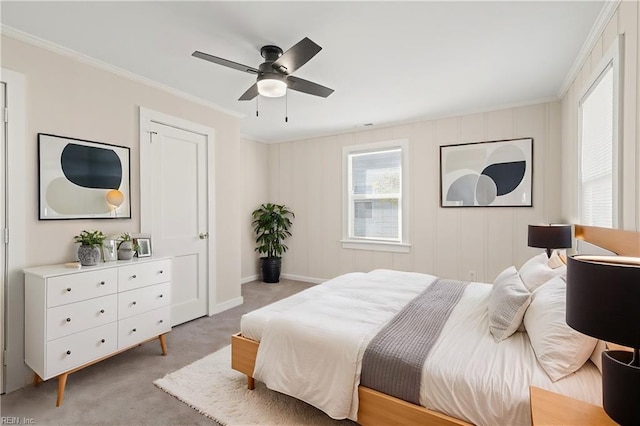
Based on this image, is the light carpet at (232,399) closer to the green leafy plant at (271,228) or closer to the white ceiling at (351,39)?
the white ceiling at (351,39)

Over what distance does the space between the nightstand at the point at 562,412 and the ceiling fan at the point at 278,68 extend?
210 centimetres

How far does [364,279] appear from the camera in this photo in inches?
118

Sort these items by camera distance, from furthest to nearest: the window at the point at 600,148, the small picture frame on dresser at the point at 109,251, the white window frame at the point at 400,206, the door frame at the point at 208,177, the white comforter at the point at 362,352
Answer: the white window frame at the point at 400,206, the door frame at the point at 208,177, the small picture frame on dresser at the point at 109,251, the window at the point at 600,148, the white comforter at the point at 362,352

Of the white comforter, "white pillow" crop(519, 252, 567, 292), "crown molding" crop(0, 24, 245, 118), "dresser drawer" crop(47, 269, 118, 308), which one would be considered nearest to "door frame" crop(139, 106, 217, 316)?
"crown molding" crop(0, 24, 245, 118)

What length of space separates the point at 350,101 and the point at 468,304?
8.48 ft

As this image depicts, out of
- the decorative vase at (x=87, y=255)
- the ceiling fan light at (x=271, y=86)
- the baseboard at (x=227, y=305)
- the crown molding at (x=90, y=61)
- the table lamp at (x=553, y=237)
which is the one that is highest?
the crown molding at (x=90, y=61)

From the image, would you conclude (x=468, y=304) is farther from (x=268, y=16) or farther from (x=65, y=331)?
(x=65, y=331)

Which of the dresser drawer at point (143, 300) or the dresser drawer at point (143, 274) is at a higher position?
the dresser drawer at point (143, 274)

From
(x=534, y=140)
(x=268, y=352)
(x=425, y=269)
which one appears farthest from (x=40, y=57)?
(x=534, y=140)

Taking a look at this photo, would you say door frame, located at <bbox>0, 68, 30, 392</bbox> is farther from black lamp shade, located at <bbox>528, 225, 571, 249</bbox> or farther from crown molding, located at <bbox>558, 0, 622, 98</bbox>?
black lamp shade, located at <bbox>528, 225, 571, 249</bbox>

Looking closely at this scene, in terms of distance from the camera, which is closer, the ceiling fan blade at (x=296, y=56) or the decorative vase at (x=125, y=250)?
the ceiling fan blade at (x=296, y=56)

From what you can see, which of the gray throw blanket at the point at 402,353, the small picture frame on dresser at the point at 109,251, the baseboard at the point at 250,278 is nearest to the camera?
the gray throw blanket at the point at 402,353

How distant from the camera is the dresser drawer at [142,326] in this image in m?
2.40

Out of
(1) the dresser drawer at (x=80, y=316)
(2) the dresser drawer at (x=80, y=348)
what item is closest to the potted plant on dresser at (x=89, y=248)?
(1) the dresser drawer at (x=80, y=316)
